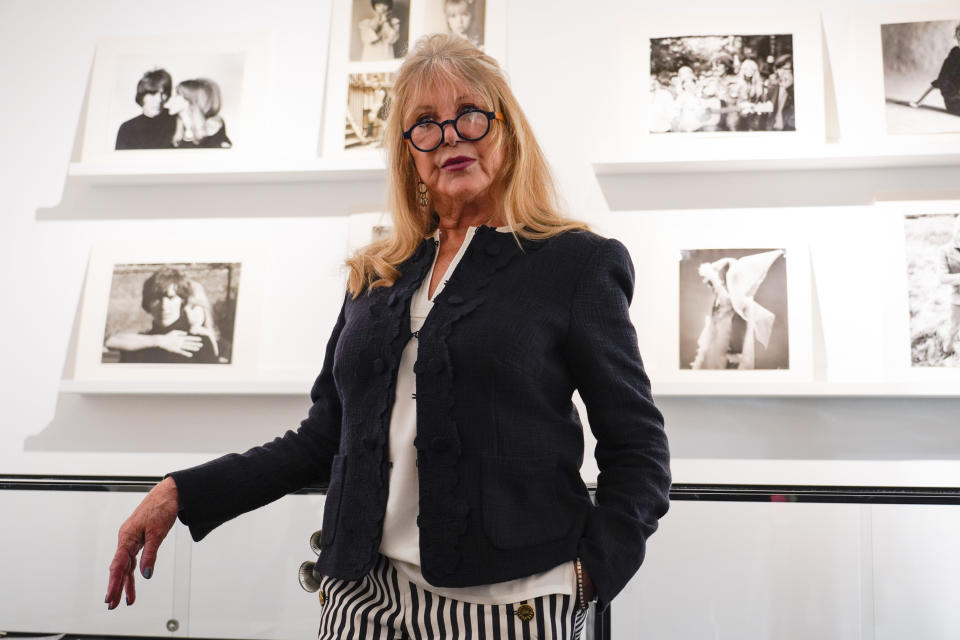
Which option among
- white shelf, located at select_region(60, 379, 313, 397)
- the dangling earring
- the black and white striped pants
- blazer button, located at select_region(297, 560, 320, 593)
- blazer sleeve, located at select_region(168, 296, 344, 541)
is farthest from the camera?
white shelf, located at select_region(60, 379, 313, 397)

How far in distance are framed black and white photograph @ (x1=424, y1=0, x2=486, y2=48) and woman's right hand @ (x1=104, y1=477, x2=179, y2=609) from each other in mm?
1922

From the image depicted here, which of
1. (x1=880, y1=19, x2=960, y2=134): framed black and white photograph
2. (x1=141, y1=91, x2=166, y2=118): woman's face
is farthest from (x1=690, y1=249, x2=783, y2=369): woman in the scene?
(x1=141, y1=91, x2=166, y2=118): woman's face

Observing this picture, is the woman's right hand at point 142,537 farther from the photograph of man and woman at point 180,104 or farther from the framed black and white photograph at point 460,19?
the framed black and white photograph at point 460,19

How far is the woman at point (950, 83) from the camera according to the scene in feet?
8.71

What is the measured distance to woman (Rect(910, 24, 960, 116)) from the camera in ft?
8.71

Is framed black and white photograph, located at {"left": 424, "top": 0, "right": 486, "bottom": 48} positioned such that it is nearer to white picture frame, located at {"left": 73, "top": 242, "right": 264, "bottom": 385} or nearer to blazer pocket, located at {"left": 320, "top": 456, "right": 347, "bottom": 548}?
white picture frame, located at {"left": 73, "top": 242, "right": 264, "bottom": 385}

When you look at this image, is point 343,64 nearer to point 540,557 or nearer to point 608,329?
point 608,329

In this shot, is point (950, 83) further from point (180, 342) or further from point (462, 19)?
point (180, 342)

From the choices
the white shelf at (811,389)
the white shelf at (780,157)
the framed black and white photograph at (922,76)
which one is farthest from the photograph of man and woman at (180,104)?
the framed black and white photograph at (922,76)

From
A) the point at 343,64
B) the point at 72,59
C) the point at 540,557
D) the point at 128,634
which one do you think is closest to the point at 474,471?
the point at 540,557

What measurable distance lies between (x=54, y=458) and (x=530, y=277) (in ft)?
7.24

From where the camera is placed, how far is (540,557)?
4.15ft

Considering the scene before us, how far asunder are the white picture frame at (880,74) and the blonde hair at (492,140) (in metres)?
1.52

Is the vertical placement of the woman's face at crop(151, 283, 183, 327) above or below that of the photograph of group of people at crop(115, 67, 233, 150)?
below
